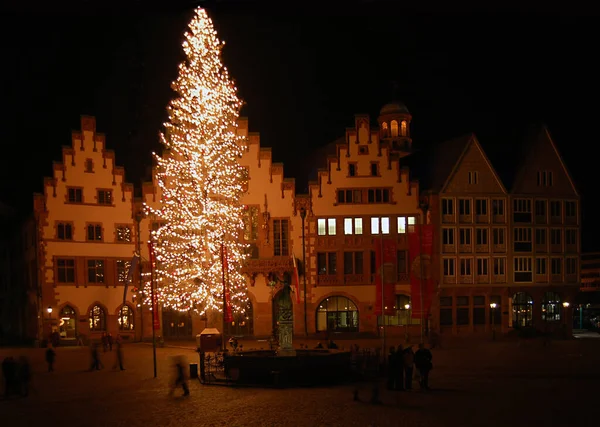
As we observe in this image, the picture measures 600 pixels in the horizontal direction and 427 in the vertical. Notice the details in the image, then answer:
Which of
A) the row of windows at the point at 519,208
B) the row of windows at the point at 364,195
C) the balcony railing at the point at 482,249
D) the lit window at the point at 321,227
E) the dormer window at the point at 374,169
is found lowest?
the balcony railing at the point at 482,249

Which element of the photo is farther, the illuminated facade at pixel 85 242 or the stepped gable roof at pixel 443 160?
the stepped gable roof at pixel 443 160

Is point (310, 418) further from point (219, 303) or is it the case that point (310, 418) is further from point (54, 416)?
point (219, 303)

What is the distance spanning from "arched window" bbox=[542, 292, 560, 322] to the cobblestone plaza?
81.1 ft

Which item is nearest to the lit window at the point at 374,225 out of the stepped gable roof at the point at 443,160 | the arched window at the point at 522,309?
the stepped gable roof at the point at 443,160

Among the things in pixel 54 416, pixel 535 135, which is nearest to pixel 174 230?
pixel 54 416

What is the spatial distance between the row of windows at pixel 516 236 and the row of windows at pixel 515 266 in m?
1.20

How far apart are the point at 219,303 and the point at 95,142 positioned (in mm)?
16755

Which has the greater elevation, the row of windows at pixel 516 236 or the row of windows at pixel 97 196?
the row of windows at pixel 97 196

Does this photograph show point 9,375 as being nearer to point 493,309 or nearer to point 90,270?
point 90,270

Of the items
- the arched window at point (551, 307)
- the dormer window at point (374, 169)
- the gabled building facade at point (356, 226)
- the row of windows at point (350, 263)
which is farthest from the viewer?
the arched window at point (551, 307)

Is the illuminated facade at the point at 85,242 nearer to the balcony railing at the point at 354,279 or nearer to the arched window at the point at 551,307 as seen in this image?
the balcony railing at the point at 354,279

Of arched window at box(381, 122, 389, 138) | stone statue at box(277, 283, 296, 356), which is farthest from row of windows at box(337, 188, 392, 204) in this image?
stone statue at box(277, 283, 296, 356)

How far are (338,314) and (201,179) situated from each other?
16316mm

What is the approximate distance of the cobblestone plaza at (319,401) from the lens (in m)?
22.3
